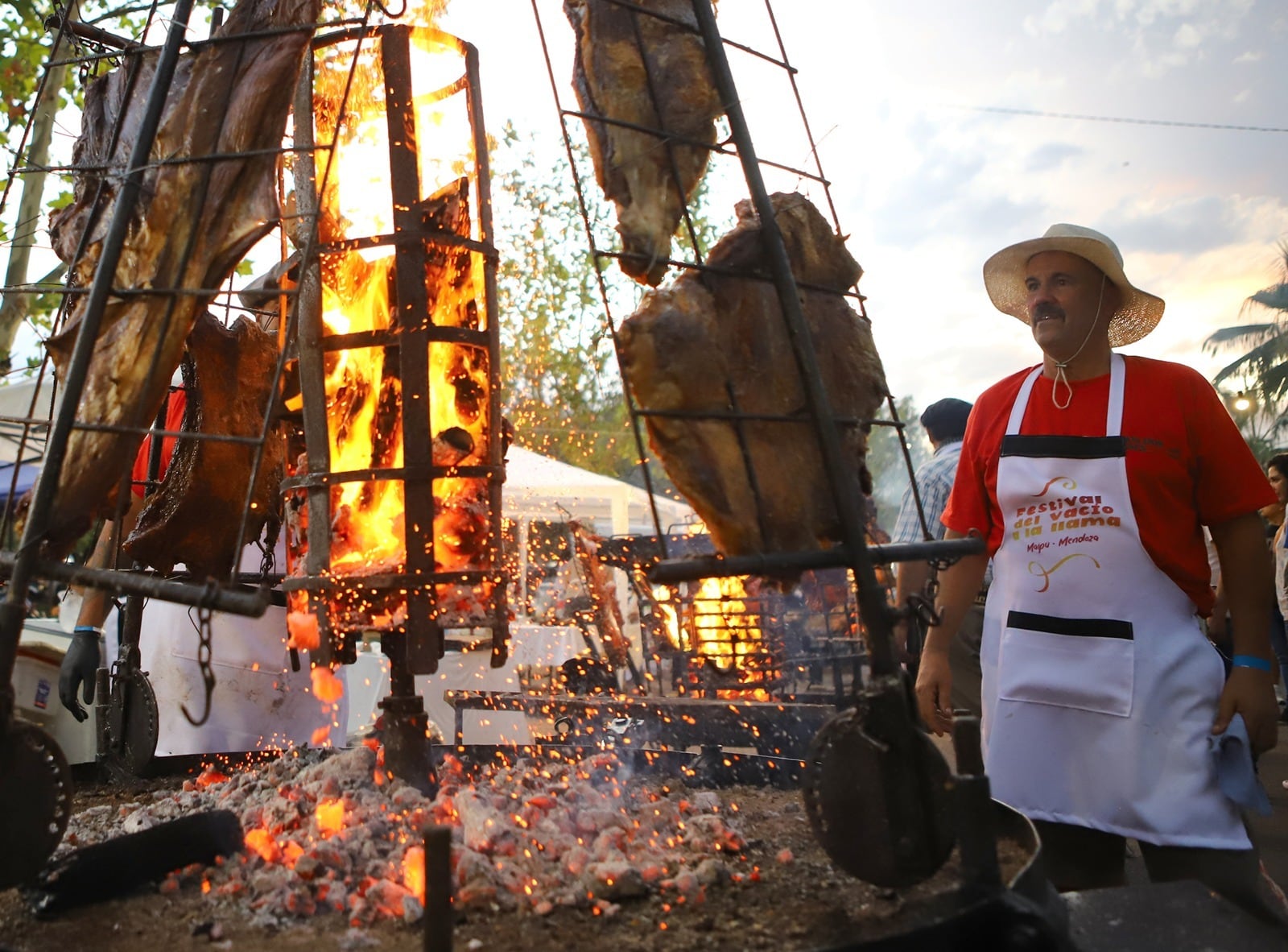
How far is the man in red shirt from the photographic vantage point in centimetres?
304

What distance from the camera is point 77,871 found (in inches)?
116

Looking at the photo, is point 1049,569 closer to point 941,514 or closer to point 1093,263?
point 1093,263

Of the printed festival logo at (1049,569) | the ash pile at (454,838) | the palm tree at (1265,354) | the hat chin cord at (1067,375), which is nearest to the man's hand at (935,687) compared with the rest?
the printed festival logo at (1049,569)

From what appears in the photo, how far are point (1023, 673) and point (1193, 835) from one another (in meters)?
0.67

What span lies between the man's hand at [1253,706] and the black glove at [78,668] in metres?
4.84

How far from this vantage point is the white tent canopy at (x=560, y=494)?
1385 cm

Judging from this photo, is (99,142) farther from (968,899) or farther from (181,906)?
(968,899)

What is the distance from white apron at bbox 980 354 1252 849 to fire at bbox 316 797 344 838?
233 centimetres

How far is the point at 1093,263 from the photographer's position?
11.6 ft

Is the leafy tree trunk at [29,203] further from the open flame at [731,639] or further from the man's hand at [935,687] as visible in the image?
the man's hand at [935,687]

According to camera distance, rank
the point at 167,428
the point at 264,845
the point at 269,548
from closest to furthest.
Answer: the point at 264,845 < the point at 269,548 < the point at 167,428

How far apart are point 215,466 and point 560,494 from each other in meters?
10.1

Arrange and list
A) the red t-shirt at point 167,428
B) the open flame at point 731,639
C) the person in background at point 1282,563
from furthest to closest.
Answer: the person in background at point 1282,563 → the open flame at point 731,639 → the red t-shirt at point 167,428

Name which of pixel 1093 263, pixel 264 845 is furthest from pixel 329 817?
pixel 1093 263
